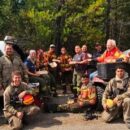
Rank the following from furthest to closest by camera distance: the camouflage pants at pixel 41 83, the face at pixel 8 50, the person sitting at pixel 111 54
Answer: the camouflage pants at pixel 41 83 < the person sitting at pixel 111 54 < the face at pixel 8 50

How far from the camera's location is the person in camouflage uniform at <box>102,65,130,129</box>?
31.4ft

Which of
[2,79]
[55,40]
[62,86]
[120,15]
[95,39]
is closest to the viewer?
[2,79]

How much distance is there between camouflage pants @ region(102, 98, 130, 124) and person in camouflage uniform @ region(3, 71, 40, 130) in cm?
152

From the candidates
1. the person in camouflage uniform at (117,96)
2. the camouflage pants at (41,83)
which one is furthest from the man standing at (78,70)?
the person in camouflage uniform at (117,96)

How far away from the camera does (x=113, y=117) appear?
973 cm

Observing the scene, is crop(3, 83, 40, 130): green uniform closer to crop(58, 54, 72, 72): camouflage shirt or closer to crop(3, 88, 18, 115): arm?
crop(3, 88, 18, 115): arm

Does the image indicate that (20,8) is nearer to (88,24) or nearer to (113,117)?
(88,24)

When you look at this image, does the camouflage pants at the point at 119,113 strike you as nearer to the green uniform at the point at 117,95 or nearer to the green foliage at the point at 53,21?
the green uniform at the point at 117,95

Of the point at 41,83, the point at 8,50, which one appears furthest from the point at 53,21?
the point at 8,50

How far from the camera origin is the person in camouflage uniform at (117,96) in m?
9.58

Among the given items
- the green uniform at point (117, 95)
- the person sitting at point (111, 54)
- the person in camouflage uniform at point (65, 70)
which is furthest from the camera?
the person in camouflage uniform at point (65, 70)

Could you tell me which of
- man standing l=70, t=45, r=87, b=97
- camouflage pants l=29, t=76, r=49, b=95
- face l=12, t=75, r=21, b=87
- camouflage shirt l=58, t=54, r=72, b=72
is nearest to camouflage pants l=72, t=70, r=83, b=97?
man standing l=70, t=45, r=87, b=97

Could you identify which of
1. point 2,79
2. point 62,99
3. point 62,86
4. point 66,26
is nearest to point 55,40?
point 66,26

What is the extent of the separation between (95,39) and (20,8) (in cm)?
388
